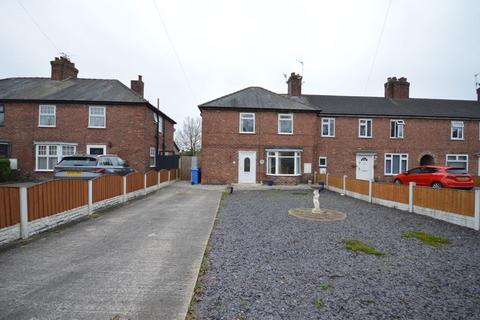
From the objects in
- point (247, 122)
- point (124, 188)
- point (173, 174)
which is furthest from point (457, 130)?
point (124, 188)

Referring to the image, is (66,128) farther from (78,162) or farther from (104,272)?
(104,272)

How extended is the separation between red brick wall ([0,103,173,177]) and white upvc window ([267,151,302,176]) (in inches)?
366

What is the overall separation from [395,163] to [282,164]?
10096 mm

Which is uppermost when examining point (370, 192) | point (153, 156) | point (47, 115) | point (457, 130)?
point (47, 115)

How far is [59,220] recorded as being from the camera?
646cm

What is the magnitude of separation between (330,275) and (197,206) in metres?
6.62

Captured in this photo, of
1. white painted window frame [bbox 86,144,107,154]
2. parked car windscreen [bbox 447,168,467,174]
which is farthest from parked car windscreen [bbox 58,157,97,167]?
parked car windscreen [bbox 447,168,467,174]

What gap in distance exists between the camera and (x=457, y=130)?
2112 centimetres

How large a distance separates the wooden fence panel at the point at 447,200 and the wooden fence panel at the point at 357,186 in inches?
110

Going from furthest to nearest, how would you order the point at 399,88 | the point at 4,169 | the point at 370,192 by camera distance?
the point at 399,88
the point at 4,169
the point at 370,192

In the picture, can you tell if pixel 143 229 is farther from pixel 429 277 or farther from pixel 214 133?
pixel 214 133

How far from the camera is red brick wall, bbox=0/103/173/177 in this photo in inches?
679

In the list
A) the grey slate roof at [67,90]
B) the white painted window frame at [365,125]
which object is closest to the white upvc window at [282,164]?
the white painted window frame at [365,125]

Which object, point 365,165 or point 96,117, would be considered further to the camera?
point 365,165
